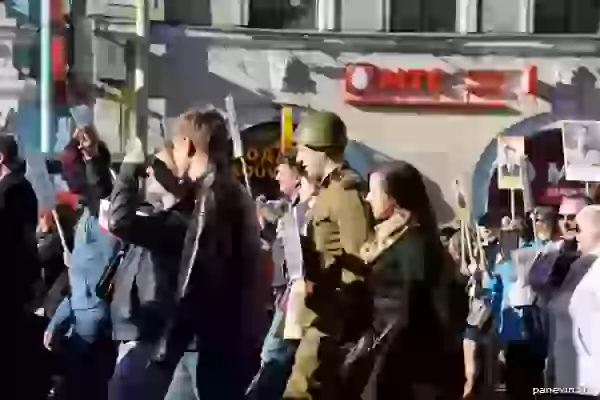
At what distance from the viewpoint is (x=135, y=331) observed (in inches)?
143

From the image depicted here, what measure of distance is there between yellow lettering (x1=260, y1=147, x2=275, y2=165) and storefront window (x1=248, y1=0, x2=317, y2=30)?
37 cm

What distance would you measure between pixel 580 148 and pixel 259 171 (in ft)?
3.37

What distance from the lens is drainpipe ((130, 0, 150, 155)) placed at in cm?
356

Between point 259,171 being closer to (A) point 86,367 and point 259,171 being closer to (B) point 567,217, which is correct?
(A) point 86,367

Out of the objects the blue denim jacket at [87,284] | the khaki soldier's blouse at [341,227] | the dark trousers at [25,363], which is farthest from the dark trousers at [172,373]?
the khaki soldier's blouse at [341,227]

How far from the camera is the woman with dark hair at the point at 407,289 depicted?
142 inches

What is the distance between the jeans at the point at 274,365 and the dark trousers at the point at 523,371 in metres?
0.72

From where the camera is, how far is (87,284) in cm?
371

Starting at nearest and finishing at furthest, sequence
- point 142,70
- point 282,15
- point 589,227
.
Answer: point 142,70 → point 282,15 → point 589,227

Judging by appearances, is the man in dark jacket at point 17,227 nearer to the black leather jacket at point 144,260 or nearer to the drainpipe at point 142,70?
the black leather jacket at point 144,260

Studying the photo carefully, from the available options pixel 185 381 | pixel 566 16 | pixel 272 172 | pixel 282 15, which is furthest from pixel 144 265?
pixel 566 16

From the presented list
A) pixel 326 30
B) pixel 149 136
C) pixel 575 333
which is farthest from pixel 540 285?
pixel 149 136

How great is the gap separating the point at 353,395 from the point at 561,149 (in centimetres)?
101

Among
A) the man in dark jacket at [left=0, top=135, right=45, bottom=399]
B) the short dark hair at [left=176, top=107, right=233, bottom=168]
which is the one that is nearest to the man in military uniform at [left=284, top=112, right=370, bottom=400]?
the short dark hair at [left=176, top=107, right=233, bottom=168]
